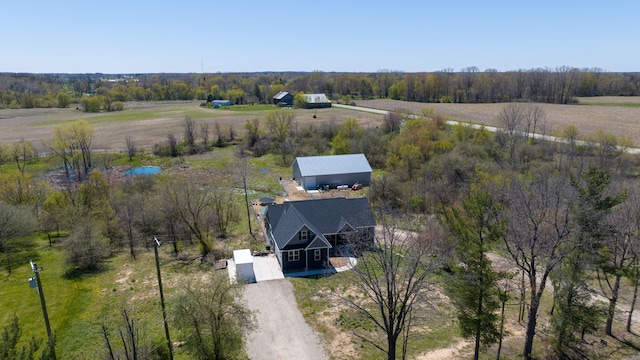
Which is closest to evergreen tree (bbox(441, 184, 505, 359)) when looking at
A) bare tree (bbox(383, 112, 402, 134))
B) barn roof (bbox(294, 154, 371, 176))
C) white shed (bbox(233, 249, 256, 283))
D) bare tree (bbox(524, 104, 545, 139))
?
white shed (bbox(233, 249, 256, 283))

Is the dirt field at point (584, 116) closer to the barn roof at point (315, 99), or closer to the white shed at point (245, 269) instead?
the barn roof at point (315, 99)

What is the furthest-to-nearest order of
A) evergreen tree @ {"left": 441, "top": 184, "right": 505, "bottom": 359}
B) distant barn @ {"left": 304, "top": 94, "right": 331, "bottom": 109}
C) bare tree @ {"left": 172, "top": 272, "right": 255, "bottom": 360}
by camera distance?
A: 1. distant barn @ {"left": 304, "top": 94, "right": 331, "bottom": 109}
2. bare tree @ {"left": 172, "top": 272, "right": 255, "bottom": 360}
3. evergreen tree @ {"left": 441, "top": 184, "right": 505, "bottom": 359}

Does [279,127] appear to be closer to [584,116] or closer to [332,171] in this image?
[332,171]

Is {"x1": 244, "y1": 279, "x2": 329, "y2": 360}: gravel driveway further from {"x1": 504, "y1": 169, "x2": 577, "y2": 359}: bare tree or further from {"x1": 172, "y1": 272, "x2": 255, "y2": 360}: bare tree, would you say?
{"x1": 504, "y1": 169, "x2": 577, "y2": 359}: bare tree

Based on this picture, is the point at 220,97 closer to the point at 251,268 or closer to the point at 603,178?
the point at 251,268

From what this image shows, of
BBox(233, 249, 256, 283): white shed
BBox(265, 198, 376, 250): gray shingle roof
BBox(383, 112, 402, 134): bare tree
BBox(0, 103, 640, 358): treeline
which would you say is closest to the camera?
BBox(0, 103, 640, 358): treeline

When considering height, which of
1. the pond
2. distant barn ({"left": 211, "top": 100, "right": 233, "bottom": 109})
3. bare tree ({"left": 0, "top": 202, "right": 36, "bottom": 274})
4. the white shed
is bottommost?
the white shed

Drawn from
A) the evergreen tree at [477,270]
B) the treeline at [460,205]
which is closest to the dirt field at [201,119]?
the treeline at [460,205]

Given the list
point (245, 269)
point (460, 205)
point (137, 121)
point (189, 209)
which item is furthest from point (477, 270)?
point (137, 121)
